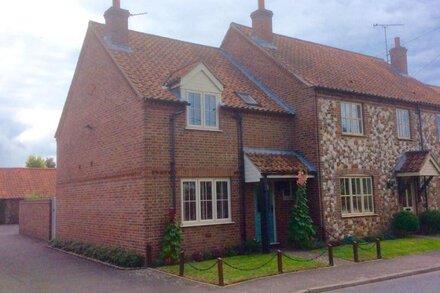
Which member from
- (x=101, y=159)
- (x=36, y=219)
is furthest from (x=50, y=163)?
(x=101, y=159)

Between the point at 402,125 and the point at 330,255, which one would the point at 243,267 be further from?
the point at 402,125

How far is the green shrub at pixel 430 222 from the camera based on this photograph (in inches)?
826

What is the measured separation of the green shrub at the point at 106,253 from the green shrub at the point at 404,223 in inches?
462

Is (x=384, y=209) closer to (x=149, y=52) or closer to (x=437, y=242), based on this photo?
(x=437, y=242)

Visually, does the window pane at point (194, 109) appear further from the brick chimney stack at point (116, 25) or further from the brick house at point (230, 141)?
the brick chimney stack at point (116, 25)

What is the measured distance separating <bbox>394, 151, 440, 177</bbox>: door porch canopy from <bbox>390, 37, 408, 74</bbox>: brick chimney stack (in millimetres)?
8904

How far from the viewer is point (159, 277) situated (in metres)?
12.6

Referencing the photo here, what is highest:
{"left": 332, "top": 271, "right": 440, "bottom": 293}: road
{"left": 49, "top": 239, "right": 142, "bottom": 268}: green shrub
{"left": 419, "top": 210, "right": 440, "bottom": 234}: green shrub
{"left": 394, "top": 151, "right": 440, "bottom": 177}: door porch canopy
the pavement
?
{"left": 394, "top": 151, "right": 440, "bottom": 177}: door porch canopy

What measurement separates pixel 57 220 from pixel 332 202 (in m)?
12.8

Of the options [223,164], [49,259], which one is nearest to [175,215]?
[223,164]

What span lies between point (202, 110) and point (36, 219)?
13766 mm

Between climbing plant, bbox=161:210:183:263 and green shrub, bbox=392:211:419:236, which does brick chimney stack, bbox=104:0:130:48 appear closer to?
climbing plant, bbox=161:210:183:263

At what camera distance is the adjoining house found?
38.8 m

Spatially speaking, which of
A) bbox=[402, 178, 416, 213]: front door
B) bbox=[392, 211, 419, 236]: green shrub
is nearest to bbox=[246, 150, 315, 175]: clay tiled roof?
bbox=[392, 211, 419, 236]: green shrub
